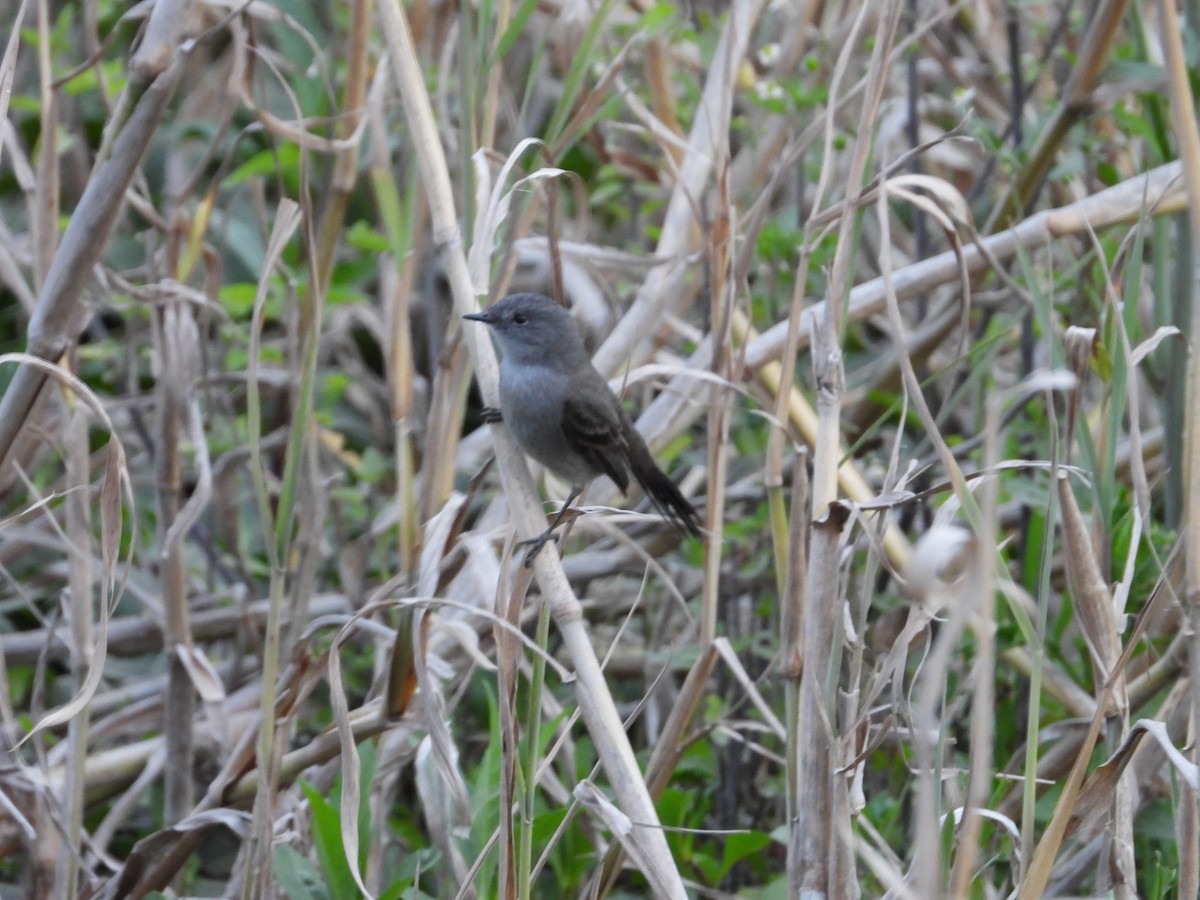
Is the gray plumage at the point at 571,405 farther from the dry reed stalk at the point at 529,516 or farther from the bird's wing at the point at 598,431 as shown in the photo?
the dry reed stalk at the point at 529,516

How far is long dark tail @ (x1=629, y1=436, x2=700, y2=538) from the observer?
9.80 ft

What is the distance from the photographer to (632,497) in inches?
141

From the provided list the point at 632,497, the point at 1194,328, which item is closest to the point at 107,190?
the point at 1194,328

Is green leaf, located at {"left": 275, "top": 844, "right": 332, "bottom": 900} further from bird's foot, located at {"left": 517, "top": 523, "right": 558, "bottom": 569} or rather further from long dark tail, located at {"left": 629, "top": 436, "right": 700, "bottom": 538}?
long dark tail, located at {"left": 629, "top": 436, "right": 700, "bottom": 538}

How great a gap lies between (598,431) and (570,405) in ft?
0.32

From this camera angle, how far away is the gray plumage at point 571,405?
293 centimetres

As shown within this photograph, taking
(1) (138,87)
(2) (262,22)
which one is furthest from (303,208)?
(2) (262,22)

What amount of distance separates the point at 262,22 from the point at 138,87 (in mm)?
3463

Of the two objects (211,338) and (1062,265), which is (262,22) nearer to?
(211,338)

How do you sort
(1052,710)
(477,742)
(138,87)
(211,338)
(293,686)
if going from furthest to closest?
(211,338) → (477,742) → (1052,710) → (293,686) → (138,87)

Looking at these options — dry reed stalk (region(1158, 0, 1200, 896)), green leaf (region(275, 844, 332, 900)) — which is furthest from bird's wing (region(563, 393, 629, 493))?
dry reed stalk (region(1158, 0, 1200, 896))

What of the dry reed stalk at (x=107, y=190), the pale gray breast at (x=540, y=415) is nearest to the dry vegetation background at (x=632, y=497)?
the dry reed stalk at (x=107, y=190)

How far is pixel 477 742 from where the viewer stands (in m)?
3.84

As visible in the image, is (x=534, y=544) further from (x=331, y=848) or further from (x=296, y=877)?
(x=296, y=877)
